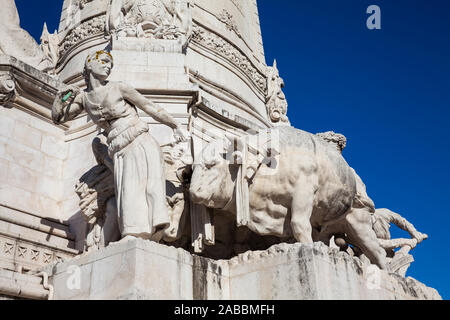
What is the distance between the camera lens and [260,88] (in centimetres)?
1457

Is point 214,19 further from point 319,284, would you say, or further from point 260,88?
point 319,284

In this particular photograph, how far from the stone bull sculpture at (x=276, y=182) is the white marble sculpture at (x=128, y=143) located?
19.0 inches

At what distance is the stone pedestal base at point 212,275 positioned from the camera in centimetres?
567

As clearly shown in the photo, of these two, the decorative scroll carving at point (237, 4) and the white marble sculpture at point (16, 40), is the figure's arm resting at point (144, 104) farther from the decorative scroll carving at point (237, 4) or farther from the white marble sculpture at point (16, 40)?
the decorative scroll carving at point (237, 4)

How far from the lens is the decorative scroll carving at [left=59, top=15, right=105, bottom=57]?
12.8 m

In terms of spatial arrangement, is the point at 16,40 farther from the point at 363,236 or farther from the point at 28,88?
the point at 363,236

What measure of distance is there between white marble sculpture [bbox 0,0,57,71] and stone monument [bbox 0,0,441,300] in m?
0.03

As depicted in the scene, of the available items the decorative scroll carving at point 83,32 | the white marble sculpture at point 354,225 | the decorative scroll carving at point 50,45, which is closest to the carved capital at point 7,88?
the decorative scroll carving at point 83,32

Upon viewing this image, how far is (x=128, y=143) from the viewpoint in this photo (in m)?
6.73

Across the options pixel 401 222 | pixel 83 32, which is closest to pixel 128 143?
pixel 401 222
